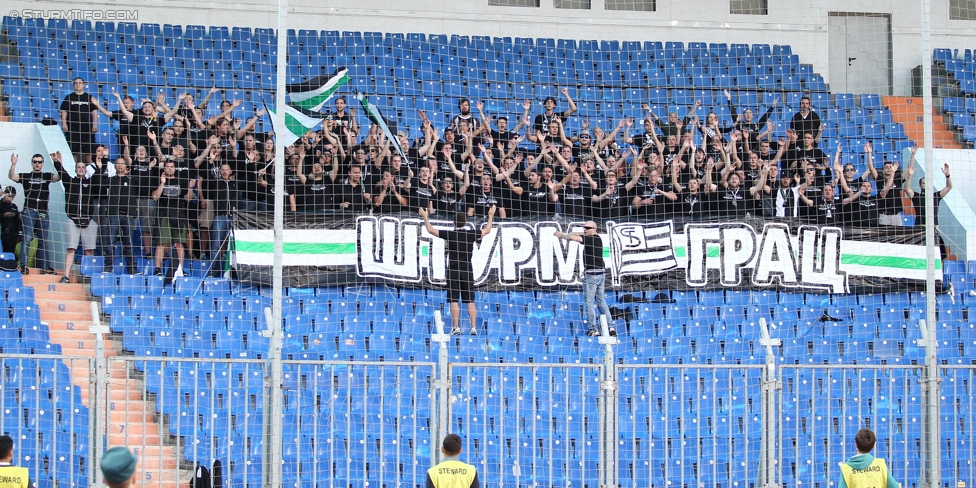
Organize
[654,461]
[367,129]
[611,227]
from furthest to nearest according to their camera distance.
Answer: [367,129]
[611,227]
[654,461]

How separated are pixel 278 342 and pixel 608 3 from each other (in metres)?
13.9

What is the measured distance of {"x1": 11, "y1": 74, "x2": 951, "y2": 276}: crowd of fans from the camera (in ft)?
45.6

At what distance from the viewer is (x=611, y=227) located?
1507 centimetres

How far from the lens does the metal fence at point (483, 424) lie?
1024 cm

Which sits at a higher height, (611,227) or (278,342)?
(611,227)

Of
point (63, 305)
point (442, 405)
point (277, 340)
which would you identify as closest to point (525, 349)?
point (442, 405)

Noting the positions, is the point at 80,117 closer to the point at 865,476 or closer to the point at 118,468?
the point at 118,468

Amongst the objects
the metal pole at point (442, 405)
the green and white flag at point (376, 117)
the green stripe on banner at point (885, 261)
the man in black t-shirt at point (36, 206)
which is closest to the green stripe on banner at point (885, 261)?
the green stripe on banner at point (885, 261)

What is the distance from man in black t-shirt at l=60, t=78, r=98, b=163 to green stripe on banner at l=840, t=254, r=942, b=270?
983cm

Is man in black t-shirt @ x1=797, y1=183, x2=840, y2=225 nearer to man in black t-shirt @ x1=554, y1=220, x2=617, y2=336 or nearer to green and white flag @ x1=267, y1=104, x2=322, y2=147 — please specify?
man in black t-shirt @ x1=554, y1=220, x2=617, y2=336

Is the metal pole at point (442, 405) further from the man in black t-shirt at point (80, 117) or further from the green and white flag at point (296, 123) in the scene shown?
the man in black t-shirt at point (80, 117)

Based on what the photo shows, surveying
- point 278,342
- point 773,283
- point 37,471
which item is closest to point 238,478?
point 37,471

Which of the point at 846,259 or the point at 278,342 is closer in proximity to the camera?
the point at 278,342

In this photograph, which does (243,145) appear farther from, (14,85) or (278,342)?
(278,342)
